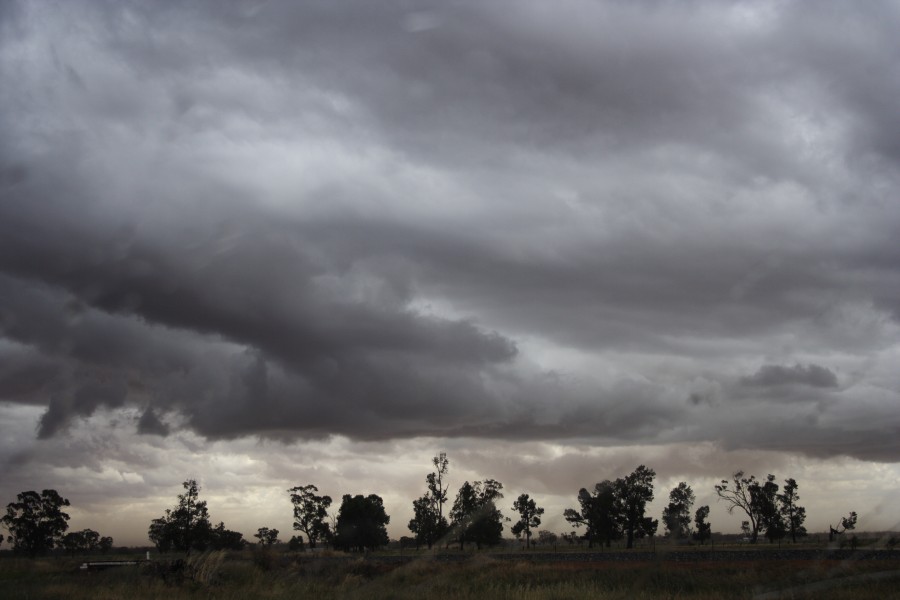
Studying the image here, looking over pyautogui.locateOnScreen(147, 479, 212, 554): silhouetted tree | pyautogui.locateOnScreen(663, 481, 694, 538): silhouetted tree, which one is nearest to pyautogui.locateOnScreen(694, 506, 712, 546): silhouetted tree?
pyautogui.locateOnScreen(663, 481, 694, 538): silhouetted tree

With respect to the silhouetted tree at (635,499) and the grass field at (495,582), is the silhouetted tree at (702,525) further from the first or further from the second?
the grass field at (495,582)

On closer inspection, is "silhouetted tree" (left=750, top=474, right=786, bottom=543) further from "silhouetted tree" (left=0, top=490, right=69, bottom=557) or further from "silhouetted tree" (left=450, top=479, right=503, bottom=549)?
"silhouetted tree" (left=0, top=490, right=69, bottom=557)

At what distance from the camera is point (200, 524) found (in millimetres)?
109125

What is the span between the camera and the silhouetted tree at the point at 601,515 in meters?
116

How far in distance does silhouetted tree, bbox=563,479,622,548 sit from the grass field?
245ft

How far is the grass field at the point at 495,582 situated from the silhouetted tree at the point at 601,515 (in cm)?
7480

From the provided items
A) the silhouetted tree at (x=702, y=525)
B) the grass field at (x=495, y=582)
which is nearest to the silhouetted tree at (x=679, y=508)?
the silhouetted tree at (x=702, y=525)

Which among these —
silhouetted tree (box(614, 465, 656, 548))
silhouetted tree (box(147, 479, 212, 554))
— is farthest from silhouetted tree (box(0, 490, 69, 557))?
silhouetted tree (box(614, 465, 656, 548))

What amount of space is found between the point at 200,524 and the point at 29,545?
41.1 meters

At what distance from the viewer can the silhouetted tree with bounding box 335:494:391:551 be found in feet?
385

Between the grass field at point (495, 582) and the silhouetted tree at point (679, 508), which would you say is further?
the silhouetted tree at point (679, 508)

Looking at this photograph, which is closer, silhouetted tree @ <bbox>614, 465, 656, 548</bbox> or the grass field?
the grass field

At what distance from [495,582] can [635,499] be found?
8617 cm

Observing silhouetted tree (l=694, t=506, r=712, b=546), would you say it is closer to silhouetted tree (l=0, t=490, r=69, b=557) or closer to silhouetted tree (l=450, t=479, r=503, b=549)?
silhouetted tree (l=450, t=479, r=503, b=549)
